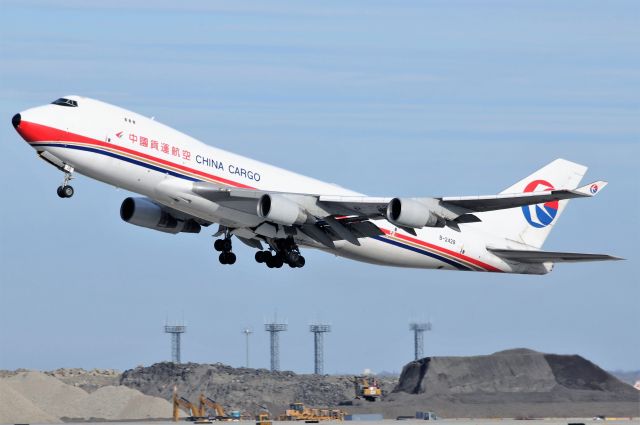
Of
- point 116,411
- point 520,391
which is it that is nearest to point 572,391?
point 520,391

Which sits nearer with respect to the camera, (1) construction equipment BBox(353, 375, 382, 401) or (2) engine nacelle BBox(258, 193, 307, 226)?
(2) engine nacelle BBox(258, 193, 307, 226)

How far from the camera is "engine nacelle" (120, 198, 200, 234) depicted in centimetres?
5703

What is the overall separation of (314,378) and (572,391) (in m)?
24.7

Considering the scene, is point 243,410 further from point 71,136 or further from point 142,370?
point 71,136

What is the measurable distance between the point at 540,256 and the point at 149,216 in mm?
18769

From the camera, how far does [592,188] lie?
51.5 meters

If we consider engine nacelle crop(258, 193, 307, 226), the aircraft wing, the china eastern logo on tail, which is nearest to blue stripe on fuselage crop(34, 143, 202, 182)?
the aircraft wing

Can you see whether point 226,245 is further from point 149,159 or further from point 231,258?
point 149,159

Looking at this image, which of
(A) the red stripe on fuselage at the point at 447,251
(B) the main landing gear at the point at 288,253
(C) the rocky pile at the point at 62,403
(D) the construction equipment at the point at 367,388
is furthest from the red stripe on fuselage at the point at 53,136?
(D) the construction equipment at the point at 367,388

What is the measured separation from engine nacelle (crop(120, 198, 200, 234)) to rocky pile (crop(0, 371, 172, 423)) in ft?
65.8

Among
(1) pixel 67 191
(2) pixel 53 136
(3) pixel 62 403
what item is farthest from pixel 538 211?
(3) pixel 62 403

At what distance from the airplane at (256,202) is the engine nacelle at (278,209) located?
4 centimetres

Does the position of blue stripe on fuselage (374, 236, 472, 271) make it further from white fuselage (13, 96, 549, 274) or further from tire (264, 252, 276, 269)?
tire (264, 252, 276, 269)

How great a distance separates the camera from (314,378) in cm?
9669
